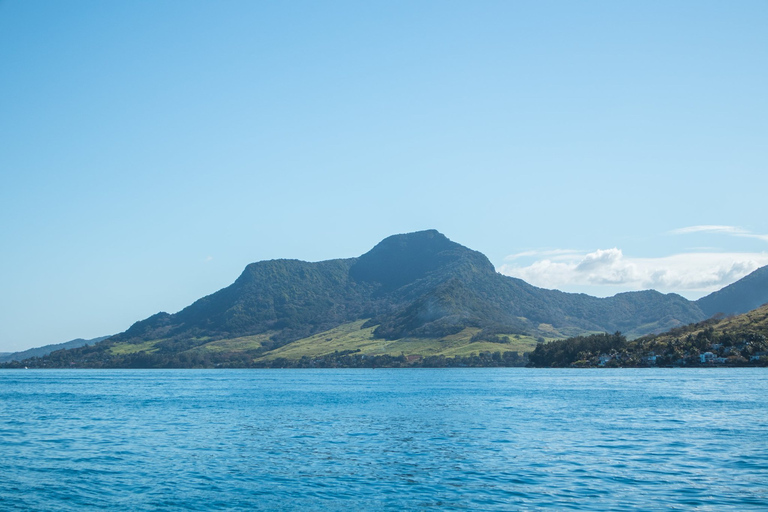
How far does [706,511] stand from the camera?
1180 inches

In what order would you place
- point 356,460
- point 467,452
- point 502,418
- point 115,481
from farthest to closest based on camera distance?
1. point 502,418
2. point 467,452
3. point 356,460
4. point 115,481

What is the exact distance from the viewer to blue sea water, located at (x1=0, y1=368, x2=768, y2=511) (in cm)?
3447

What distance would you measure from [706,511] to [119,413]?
255 ft

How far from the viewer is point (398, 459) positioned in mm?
46844

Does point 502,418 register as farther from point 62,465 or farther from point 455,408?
point 62,465

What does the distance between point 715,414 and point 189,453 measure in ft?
179

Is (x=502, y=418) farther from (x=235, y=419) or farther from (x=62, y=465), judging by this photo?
(x=62, y=465)

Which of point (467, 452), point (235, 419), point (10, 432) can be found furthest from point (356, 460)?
point (10, 432)

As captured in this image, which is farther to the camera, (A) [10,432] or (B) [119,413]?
(B) [119,413]

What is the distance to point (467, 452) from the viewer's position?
49531 millimetres

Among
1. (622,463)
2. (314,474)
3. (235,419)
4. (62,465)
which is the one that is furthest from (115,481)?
(235,419)

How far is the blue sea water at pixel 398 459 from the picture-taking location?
3447 cm

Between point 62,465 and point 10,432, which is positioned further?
point 10,432

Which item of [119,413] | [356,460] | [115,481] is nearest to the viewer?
[115,481]
